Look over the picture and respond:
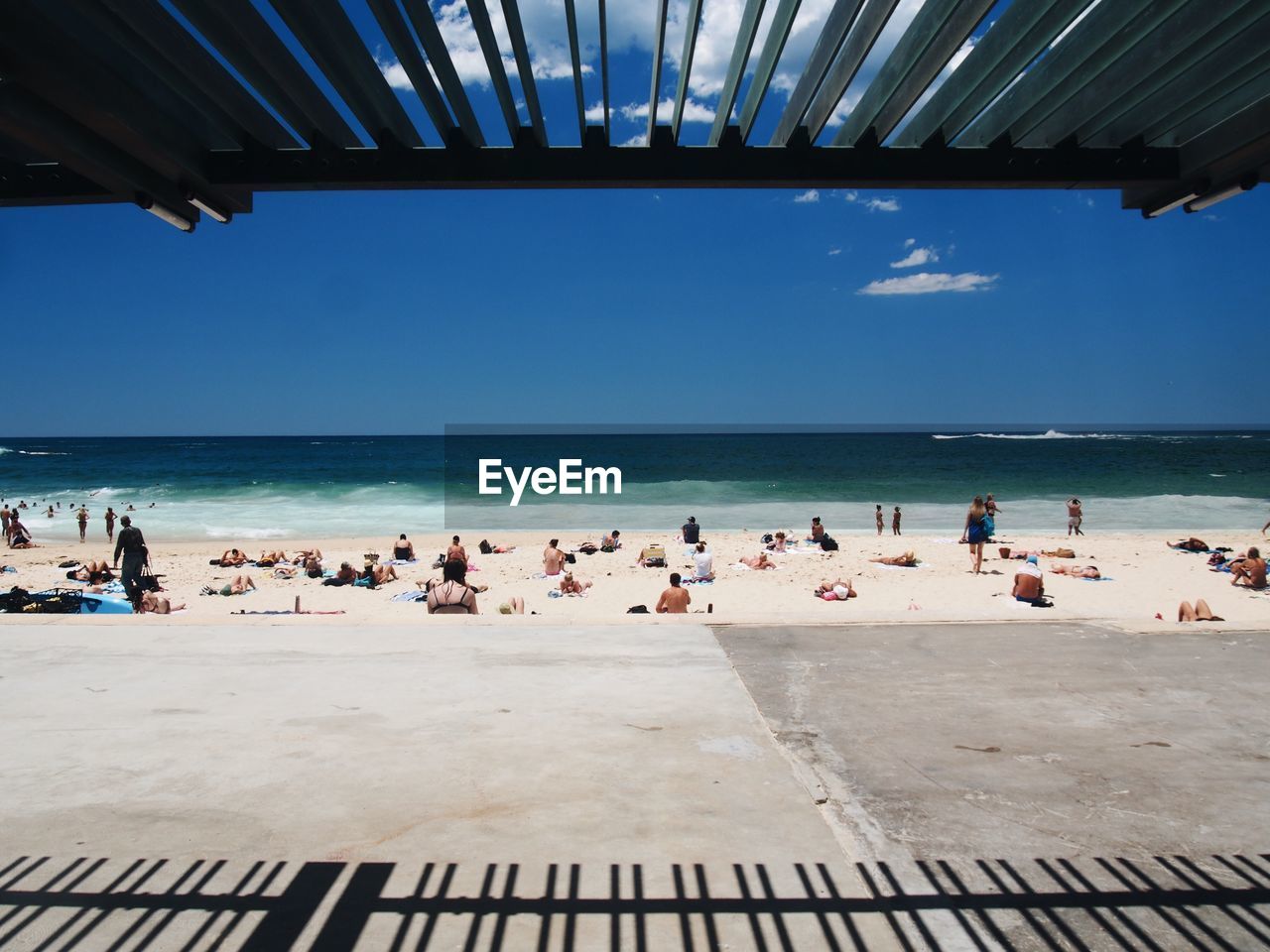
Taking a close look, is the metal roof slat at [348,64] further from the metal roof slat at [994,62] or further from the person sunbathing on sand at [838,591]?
the person sunbathing on sand at [838,591]

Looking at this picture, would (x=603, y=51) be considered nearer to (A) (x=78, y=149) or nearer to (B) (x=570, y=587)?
(A) (x=78, y=149)

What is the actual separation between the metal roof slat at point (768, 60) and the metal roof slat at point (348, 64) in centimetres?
123

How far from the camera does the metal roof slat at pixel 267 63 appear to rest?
85.2 inches

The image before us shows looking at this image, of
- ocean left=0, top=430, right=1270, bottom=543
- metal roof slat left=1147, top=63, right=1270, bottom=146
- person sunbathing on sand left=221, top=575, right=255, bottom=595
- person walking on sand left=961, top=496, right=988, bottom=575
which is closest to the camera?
metal roof slat left=1147, top=63, right=1270, bottom=146

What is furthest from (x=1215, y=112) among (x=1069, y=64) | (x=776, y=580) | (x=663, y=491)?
(x=663, y=491)

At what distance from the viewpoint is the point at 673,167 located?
2.85 m

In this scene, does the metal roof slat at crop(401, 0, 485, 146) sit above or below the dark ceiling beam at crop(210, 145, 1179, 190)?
above

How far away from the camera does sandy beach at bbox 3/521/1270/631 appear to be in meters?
13.9

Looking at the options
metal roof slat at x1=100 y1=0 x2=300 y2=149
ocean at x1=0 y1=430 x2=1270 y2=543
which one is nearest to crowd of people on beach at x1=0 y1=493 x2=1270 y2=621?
metal roof slat at x1=100 y1=0 x2=300 y2=149

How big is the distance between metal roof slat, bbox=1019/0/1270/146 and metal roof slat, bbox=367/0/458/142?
6.94 feet

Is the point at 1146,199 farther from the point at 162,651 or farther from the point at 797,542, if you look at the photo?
the point at 797,542

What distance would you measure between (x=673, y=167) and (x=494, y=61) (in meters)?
0.76

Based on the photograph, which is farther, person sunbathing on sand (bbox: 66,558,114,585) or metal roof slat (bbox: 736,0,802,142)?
person sunbathing on sand (bbox: 66,558,114,585)

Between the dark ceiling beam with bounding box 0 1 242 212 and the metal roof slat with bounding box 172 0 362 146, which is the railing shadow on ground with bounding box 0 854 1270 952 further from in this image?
the metal roof slat with bounding box 172 0 362 146
